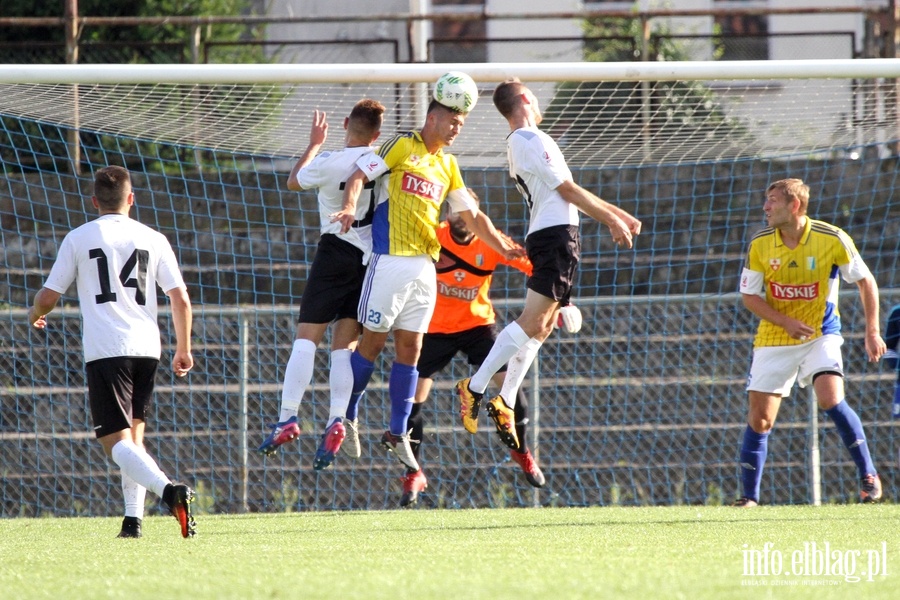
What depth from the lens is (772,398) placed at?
23.0 ft

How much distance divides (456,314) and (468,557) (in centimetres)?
334

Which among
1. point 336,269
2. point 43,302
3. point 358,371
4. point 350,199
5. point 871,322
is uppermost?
point 350,199

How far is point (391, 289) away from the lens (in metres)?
5.90

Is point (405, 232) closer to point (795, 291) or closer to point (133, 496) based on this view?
point (133, 496)

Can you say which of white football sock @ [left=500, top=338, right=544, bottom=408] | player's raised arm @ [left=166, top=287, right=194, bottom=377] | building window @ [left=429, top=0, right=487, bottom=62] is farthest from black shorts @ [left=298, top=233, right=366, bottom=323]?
building window @ [left=429, top=0, right=487, bottom=62]

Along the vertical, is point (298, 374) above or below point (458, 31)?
below

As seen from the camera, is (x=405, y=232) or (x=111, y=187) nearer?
(x=111, y=187)

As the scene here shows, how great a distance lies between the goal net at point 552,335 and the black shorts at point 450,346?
1.68 m

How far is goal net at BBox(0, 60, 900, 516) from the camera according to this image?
29.5 ft

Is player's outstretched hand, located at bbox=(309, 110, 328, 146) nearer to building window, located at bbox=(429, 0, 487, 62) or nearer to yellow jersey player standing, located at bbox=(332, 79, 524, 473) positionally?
yellow jersey player standing, located at bbox=(332, 79, 524, 473)

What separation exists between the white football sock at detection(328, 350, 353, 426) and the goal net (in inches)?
105

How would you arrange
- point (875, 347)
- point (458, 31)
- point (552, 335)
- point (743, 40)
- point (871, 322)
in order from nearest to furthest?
point (875, 347)
point (871, 322)
point (552, 335)
point (743, 40)
point (458, 31)

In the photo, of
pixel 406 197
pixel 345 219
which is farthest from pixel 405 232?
pixel 345 219

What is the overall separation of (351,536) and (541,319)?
5.09 feet
